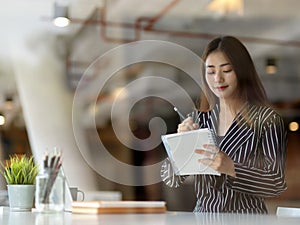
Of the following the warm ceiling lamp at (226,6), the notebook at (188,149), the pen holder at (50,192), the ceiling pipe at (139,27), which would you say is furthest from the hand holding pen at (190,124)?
the ceiling pipe at (139,27)

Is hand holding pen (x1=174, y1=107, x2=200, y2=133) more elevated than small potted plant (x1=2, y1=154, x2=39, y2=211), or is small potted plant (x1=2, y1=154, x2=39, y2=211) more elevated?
hand holding pen (x1=174, y1=107, x2=200, y2=133)

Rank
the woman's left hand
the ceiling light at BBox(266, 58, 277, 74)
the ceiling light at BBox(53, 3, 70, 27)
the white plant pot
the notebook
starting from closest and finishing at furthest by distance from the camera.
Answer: the white plant pot, the notebook, the woman's left hand, the ceiling light at BBox(53, 3, 70, 27), the ceiling light at BBox(266, 58, 277, 74)

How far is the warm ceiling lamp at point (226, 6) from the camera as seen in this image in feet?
16.8

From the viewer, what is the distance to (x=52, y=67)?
18.4 ft

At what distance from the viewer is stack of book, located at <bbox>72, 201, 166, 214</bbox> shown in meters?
1.66

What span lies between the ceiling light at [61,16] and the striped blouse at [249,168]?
2888 mm

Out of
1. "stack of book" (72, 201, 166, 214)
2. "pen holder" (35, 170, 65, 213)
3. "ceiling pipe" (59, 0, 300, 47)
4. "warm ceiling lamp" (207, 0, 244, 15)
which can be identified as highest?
"warm ceiling lamp" (207, 0, 244, 15)

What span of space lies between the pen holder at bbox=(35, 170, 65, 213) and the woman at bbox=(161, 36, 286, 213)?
97 centimetres

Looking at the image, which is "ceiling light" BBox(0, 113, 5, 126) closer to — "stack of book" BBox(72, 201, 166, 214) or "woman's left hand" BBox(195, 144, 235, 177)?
"woman's left hand" BBox(195, 144, 235, 177)

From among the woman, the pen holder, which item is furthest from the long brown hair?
the pen holder

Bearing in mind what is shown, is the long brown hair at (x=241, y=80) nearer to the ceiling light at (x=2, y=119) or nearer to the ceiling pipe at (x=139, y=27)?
the ceiling pipe at (x=139, y=27)

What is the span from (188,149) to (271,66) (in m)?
4.17

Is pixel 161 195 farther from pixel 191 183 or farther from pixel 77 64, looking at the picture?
pixel 191 183

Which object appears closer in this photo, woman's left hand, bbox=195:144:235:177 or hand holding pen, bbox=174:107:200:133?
woman's left hand, bbox=195:144:235:177
